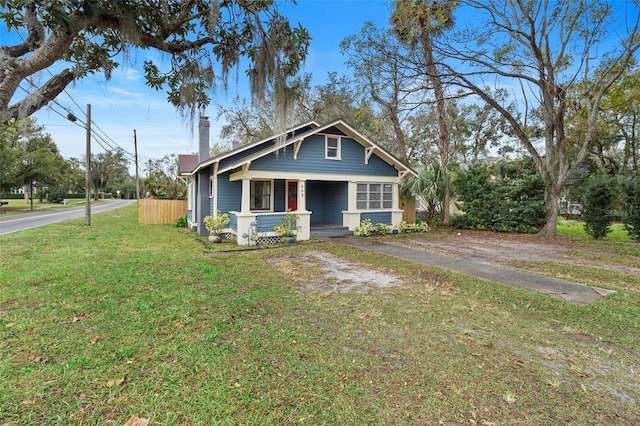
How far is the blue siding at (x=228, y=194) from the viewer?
11.5 metres

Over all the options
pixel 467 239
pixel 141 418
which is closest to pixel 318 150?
pixel 467 239

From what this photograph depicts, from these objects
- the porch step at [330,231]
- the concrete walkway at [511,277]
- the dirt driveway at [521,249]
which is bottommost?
Result: the concrete walkway at [511,277]

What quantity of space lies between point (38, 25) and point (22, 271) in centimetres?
570

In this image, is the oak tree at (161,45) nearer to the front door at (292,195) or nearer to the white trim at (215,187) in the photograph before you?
the white trim at (215,187)

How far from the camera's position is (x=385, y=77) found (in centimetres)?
1376

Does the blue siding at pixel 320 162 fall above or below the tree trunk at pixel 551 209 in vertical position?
above

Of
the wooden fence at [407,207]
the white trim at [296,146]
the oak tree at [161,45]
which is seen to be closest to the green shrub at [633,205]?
the wooden fence at [407,207]

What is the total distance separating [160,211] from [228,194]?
25.1 feet

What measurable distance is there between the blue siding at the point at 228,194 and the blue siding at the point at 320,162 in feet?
5.45

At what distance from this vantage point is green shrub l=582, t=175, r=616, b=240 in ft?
34.8

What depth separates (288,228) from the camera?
35.2 ft

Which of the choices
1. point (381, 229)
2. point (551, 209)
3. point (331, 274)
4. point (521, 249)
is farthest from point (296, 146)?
point (551, 209)

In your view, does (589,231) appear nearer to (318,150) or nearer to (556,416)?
(318,150)

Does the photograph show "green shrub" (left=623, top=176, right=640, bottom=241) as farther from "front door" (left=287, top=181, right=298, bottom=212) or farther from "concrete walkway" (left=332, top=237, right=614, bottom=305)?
"front door" (left=287, top=181, right=298, bottom=212)
